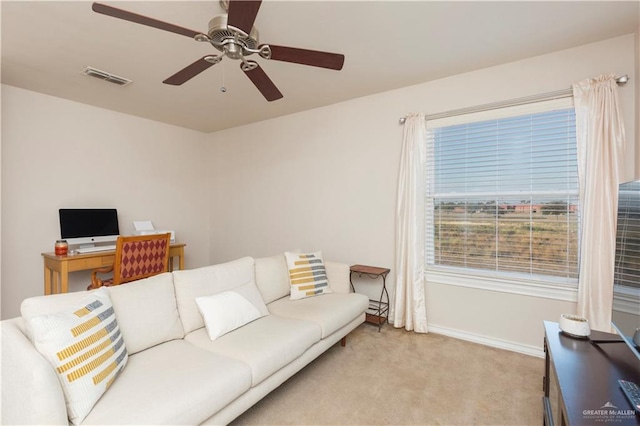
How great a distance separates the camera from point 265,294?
2.68 meters

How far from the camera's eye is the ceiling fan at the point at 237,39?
1356 mm

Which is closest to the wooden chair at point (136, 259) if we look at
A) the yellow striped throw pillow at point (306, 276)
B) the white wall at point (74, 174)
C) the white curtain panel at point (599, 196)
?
the white wall at point (74, 174)

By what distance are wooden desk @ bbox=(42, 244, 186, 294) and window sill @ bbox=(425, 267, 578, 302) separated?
344 centimetres

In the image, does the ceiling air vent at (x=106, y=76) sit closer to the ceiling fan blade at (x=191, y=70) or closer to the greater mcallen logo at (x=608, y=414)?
the ceiling fan blade at (x=191, y=70)

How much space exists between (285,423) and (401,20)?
2.68 metres

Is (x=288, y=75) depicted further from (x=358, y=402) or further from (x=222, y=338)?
(x=358, y=402)

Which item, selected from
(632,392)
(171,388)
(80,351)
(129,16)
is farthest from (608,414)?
(129,16)

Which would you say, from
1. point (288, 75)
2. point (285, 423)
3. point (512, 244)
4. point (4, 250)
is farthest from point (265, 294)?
point (4, 250)

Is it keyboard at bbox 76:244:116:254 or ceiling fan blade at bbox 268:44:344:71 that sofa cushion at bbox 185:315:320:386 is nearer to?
ceiling fan blade at bbox 268:44:344:71

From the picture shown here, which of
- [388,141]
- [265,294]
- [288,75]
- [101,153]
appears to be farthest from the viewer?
[101,153]

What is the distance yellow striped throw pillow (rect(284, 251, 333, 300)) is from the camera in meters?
2.84

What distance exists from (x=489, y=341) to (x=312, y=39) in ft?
9.87

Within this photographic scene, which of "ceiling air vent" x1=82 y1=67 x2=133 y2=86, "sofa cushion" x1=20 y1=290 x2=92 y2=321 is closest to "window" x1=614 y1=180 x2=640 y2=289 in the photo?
"sofa cushion" x1=20 y1=290 x2=92 y2=321

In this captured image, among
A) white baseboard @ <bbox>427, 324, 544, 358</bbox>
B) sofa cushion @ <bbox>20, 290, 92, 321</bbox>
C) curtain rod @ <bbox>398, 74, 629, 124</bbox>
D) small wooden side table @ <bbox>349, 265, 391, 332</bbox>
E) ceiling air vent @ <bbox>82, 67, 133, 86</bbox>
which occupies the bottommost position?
white baseboard @ <bbox>427, 324, 544, 358</bbox>
